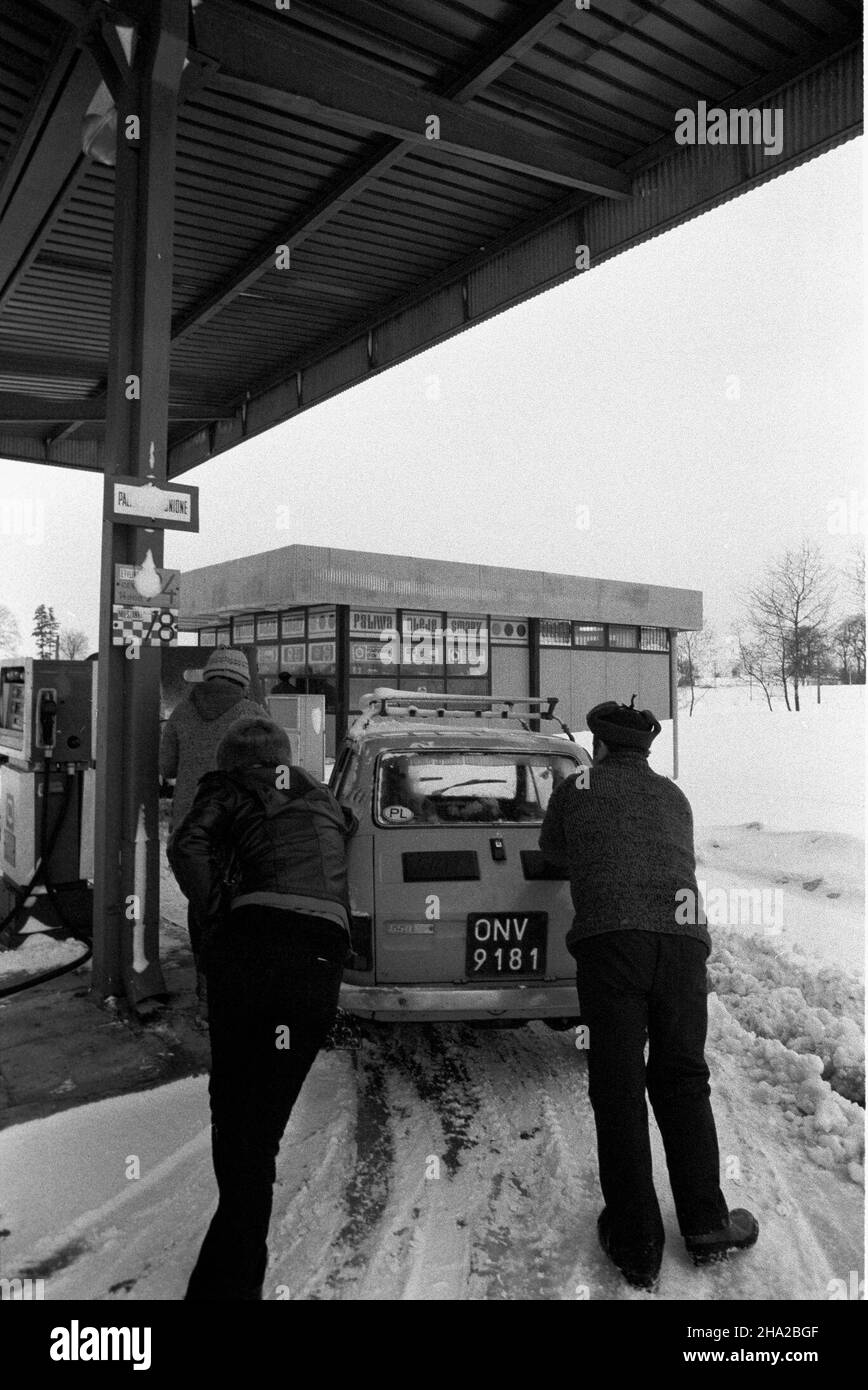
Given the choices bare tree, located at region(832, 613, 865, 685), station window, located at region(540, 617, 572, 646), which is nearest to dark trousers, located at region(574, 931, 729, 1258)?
bare tree, located at region(832, 613, 865, 685)

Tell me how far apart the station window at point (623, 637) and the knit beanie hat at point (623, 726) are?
1705cm

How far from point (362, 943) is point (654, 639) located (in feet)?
59.7

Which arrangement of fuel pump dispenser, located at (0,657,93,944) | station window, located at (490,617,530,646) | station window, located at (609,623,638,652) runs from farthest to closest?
station window, located at (609,623,638,652) < station window, located at (490,617,530,646) < fuel pump dispenser, located at (0,657,93,944)

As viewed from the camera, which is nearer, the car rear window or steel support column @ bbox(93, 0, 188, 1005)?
the car rear window

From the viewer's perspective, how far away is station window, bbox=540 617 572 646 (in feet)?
63.7

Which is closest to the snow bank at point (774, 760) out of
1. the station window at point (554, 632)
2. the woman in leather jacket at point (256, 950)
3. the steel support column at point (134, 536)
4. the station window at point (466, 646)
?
the station window at point (554, 632)

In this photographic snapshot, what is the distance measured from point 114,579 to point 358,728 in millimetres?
1803

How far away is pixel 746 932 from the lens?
277 inches

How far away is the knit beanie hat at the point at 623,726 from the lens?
362 centimetres

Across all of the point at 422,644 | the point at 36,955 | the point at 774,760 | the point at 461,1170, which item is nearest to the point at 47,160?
the point at 36,955

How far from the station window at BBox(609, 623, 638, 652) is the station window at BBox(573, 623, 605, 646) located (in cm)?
30

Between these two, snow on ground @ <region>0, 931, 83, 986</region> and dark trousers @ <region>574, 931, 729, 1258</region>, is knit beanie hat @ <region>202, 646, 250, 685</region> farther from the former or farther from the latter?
dark trousers @ <region>574, 931, 729, 1258</region>

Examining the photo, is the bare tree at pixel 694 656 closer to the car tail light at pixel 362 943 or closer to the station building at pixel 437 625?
the station building at pixel 437 625

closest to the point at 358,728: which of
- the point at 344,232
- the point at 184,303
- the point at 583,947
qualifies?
the point at 583,947
